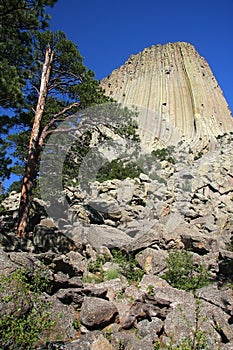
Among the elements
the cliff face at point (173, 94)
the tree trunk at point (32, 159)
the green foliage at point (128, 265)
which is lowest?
the green foliage at point (128, 265)

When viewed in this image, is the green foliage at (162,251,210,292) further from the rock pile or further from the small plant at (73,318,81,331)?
the small plant at (73,318,81,331)

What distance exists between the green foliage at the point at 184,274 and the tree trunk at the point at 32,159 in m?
4.76

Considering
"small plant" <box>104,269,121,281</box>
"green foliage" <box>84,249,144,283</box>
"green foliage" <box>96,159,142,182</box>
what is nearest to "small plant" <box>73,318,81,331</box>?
"green foliage" <box>84,249,144,283</box>

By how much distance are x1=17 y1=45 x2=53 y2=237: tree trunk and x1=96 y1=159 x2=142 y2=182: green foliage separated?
1220 centimetres

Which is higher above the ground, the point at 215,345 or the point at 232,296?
the point at 232,296

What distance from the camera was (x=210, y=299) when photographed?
582 centimetres

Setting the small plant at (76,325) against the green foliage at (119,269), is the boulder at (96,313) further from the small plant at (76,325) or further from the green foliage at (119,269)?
the green foliage at (119,269)

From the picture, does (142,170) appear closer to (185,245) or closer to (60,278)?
(185,245)

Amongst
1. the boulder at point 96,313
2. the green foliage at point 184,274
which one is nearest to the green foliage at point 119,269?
the green foliage at point 184,274

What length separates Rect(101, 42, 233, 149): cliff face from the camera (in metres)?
46.4

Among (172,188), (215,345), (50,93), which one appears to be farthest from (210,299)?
(172,188)

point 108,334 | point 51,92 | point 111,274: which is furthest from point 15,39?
point 108,334

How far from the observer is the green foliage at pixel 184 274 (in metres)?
7.50

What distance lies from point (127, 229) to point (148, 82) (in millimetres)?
48751
